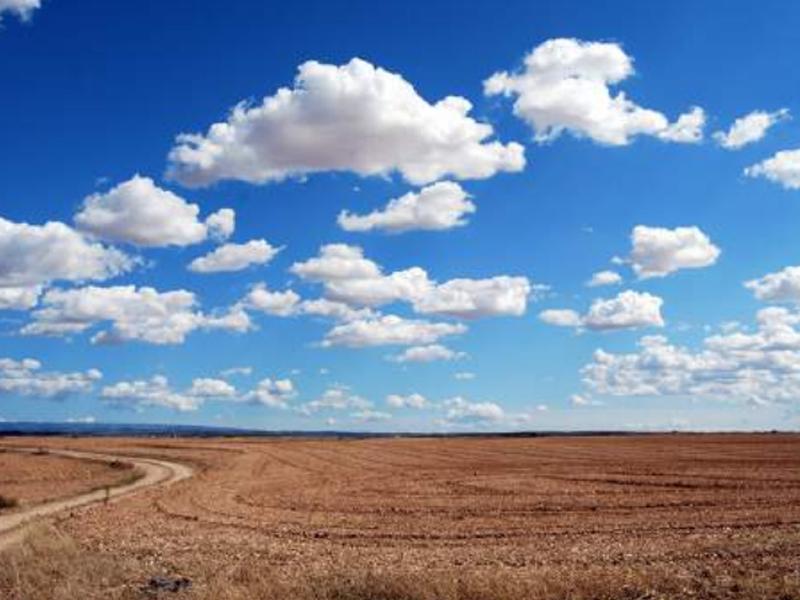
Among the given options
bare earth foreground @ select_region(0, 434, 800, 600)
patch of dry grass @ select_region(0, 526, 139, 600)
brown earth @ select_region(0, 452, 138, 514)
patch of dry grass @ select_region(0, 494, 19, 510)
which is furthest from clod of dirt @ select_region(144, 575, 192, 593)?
patch of dry grass @ select_region(0, 494, 19, 510)

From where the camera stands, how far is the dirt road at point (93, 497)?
3250 cm

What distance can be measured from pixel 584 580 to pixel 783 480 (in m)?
32.0

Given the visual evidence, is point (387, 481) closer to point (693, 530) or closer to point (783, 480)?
point (783, 480)

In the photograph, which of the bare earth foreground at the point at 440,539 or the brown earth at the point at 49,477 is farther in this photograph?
the brown earth at the point at 49,477

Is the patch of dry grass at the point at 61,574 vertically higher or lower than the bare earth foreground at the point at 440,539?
lower

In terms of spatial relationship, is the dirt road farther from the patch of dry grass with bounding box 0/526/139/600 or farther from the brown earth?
the patch of dry grass with bounding box 0/526/139/600

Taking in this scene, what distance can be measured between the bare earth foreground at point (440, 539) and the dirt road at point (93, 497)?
1.12m

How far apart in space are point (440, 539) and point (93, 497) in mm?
23840

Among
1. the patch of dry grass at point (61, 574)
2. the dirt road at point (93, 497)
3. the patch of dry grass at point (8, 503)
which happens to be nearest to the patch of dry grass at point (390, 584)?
the patch of dry grass at point (61, 574)

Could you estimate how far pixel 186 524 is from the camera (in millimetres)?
33406

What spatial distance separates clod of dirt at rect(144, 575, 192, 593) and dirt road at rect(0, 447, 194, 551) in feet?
29.8

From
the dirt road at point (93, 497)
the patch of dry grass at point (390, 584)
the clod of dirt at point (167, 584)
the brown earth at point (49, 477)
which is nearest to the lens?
the patch of dry grass at point (390, 584)

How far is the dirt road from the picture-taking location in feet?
107

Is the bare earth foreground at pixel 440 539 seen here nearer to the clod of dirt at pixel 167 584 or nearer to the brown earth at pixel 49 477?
the clod of dirt at pixel 167 584
